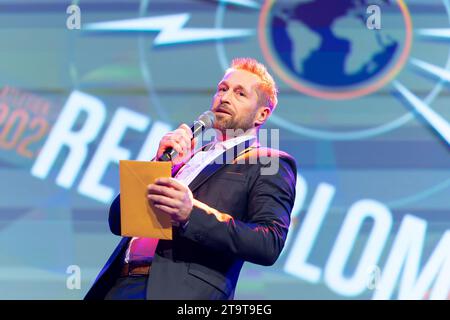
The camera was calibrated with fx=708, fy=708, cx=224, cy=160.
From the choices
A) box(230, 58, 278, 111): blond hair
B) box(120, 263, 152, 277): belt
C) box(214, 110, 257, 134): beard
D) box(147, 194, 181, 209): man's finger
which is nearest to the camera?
box(147, 194, 181, 209): man's finger

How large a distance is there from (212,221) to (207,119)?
0.40 m

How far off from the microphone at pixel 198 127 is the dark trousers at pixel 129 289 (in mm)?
371

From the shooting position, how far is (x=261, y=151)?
230cm

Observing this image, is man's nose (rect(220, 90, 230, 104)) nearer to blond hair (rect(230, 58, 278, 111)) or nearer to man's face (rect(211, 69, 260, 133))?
man's face (rect(211, 69, 260, 133))

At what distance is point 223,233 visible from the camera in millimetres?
1998

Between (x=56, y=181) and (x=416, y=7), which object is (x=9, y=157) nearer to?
(x=56, y=181)

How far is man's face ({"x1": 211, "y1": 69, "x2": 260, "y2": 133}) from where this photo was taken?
2.41 m

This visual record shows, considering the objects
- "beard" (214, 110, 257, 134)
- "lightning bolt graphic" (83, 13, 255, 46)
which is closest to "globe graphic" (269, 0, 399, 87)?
"lightning bolt graphic" (83, 13, 255, 46)

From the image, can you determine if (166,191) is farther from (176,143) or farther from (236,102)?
(236,102)

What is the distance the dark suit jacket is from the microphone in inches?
5.5

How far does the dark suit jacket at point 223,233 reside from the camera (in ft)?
6.57

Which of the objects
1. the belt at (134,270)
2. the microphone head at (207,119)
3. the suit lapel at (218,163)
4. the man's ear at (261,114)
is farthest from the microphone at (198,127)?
the belt at (134,270)

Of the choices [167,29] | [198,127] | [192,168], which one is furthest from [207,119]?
[167,29]

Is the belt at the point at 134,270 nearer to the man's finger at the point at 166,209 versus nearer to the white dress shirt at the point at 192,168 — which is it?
the white dress shirt at the point at 192,168
